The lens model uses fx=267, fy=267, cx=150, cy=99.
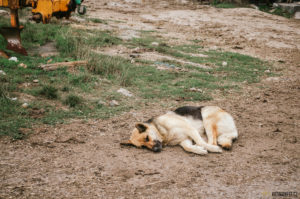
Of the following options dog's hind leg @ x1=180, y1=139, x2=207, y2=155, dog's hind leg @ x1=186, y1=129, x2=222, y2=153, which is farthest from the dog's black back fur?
dog's hind leg @ x1=180, y1=139, x2=207, y2=155

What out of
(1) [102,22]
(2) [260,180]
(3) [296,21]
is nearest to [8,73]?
(2) [260,180]

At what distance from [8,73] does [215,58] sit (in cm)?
634

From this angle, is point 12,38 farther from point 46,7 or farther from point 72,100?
point 72,100

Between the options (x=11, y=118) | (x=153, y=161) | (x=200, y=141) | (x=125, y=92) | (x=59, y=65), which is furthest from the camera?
(x=59, y=65)

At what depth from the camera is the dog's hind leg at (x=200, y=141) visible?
379cm

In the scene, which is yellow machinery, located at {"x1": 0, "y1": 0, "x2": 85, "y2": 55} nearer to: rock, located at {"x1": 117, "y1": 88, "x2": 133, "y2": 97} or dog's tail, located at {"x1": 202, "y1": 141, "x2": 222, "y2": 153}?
rock, located at {"x1": 117, "y1": 88, "x2": 133, "y2": 97}

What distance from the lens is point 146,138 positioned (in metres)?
3.78

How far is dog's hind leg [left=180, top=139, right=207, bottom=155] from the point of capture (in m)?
3.71

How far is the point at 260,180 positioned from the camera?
308 centimetres

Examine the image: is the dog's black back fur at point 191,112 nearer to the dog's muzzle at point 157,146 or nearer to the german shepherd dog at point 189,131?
the german shepherd dog at point 189,131

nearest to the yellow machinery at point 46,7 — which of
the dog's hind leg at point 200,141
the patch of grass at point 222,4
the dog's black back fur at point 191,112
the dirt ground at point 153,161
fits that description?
the dirt ground at point 153,161

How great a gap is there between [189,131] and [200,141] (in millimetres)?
238

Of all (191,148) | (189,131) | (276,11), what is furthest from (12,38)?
(276,11)

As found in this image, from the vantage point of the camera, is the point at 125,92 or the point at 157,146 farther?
the point at 125,92
